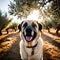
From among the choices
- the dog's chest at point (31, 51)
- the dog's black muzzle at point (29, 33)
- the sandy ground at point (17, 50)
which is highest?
the dog's black muzzle at point (29, 33)

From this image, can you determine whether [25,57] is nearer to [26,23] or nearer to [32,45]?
[32,45]

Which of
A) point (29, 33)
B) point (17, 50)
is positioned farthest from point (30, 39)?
point (17, 50)

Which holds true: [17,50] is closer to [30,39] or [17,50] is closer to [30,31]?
[30,39]

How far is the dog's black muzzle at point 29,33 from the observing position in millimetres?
5270

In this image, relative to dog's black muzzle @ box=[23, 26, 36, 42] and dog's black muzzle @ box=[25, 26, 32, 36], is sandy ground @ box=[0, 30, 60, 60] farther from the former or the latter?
dog's black muzzle @ box=[25, 26, 32, 36]

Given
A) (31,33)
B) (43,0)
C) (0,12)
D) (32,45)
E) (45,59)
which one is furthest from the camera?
(0,12)

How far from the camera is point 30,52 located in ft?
19.2

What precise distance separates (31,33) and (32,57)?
0.93 m

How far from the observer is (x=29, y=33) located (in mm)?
5320

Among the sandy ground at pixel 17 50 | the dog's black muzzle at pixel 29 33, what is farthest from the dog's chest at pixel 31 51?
the sandy ground at pixel 17 50

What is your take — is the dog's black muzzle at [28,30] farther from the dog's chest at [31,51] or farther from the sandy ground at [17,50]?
the sandy ground at [17,50]

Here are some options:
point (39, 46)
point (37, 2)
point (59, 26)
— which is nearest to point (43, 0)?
point (37, 2)

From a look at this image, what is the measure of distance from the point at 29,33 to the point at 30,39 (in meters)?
0.20

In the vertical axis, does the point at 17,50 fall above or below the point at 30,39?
below
